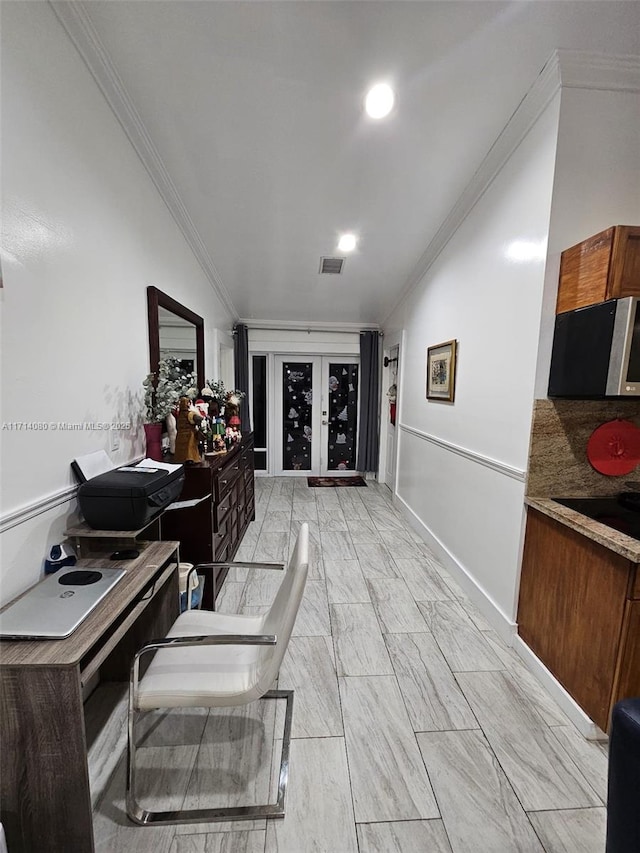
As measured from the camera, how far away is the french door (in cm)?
536

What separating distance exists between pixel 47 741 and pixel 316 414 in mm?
4751

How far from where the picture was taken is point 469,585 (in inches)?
90.7

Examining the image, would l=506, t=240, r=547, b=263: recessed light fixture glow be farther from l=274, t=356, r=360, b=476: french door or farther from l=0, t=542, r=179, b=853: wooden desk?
l=274, t=356, r=360, b=476: french door

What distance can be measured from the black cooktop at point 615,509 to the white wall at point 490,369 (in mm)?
259

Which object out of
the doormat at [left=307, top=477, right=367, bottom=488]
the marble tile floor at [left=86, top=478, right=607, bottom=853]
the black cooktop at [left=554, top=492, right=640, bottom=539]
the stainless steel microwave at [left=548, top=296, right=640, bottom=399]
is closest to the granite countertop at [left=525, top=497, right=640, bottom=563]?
the black cooktop at [left=554, top=492, right=640, bottom=539]

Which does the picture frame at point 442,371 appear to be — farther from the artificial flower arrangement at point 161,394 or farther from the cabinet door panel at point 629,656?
the artificial flower arrangement at point 161,394

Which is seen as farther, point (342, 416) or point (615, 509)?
point (342, 416)

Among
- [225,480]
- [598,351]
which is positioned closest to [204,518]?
[225,480]

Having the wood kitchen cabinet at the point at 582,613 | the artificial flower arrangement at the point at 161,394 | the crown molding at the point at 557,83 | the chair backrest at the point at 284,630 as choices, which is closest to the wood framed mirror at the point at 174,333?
the artificial flower arrangement at the point at 161,394

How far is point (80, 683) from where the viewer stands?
86 centimetres

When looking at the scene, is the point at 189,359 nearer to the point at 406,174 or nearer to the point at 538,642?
the point at 406,174

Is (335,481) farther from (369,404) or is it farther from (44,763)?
(44,763)

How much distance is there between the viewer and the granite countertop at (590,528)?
1.21 meters

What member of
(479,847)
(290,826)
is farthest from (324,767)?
(479,847)
